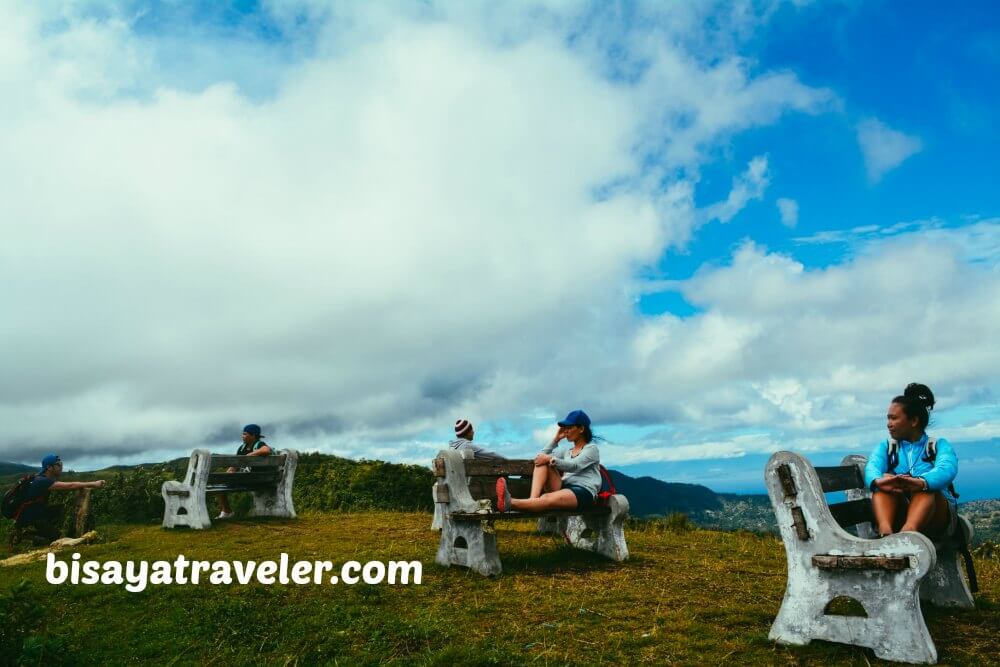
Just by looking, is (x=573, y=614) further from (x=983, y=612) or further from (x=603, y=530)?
(x=983, y=612)

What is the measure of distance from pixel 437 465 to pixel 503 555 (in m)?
1.59

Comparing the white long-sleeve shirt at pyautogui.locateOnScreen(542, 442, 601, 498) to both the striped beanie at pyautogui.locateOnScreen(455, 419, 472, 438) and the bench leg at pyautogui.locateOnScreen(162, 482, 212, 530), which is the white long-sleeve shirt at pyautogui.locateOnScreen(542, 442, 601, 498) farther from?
the bench leg at pyautogui.locateOnScreen(162, 482, 212, 530)

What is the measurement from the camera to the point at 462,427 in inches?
469

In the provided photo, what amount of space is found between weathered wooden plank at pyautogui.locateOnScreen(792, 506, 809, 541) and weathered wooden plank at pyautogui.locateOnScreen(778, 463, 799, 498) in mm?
108

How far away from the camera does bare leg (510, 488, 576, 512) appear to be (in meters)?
7.48

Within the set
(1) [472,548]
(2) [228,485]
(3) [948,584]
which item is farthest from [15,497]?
(3) [948,584]

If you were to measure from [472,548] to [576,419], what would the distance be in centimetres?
191

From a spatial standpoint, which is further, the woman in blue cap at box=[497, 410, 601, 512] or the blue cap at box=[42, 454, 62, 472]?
the blue cap at box=[42, 454, 62, 472]

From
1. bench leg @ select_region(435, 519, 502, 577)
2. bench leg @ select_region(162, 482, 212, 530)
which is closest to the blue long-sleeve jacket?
bench leg @ select_region(435, 519, 502, 577)

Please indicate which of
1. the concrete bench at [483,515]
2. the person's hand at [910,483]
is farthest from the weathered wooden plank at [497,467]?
the person's hand at [910,483]

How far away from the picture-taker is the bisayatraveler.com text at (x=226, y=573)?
7402mm

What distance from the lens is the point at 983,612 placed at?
582cm

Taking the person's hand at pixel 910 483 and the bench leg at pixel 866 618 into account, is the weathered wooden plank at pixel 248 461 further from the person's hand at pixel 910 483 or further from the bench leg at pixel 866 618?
the person's hand at pixel 910 483

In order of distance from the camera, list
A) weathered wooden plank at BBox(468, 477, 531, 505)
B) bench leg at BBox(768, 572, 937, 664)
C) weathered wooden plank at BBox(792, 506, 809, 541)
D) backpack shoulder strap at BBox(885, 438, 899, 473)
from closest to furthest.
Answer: bench leg at BBox(768, 572, 937, 664) < weathered wooden plank at BBox(792, 506, 809, 541) < backpack shoulder strap at BBox(885, 438, 899, 473) < weathered wooden plank at BBox(468, 477, 531, 505)
